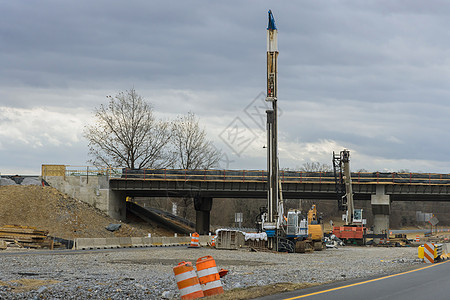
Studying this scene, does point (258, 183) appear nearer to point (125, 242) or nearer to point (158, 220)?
point (158, 220)

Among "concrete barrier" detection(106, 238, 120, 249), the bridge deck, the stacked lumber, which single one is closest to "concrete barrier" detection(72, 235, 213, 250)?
"concrete barrier" detection(106, 238, 120, 249)

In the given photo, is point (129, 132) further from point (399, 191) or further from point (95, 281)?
point (95, 281)

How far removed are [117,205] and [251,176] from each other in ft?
52.5

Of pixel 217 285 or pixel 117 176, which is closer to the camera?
pixel 217 285

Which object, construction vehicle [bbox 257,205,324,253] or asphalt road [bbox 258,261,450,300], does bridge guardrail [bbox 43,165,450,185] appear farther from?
asphalt road [bbox 258,261,450,300]

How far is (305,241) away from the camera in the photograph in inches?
1663

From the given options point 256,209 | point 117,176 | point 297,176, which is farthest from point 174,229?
point 256,209

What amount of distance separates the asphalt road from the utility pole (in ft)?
71.4

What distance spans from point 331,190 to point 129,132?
1171 inches

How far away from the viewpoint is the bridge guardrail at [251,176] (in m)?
65.3

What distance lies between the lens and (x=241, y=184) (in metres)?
66.5

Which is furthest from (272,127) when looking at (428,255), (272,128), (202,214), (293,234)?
(202,214)

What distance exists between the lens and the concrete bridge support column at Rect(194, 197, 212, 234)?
7238 centimetres

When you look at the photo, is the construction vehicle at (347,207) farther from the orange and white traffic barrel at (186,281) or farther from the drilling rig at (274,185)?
the orange and white traffic barrel at (186,281)
